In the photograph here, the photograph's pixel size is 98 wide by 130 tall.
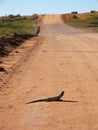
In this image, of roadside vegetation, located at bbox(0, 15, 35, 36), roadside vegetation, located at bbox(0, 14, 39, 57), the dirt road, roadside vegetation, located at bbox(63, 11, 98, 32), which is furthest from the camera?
roadside vegetation, located at bbox(63, 11, 98, 32)

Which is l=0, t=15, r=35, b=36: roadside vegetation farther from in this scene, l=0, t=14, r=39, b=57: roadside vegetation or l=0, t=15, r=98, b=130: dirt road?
l=0, t=15, r=98, b=130: dirt road

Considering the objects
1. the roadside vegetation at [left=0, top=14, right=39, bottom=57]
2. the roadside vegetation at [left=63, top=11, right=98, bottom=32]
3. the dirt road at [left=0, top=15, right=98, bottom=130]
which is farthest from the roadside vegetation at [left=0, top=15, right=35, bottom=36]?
the dirt road at [left=0, top=15, right=98, bottom=130]

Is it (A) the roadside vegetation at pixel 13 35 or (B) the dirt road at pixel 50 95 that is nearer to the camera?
(B) the dirt road at pixel 50 95

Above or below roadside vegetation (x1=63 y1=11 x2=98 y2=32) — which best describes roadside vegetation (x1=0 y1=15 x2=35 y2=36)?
above

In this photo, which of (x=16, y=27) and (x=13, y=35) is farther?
(x=16, y=27)

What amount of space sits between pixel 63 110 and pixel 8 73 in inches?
206

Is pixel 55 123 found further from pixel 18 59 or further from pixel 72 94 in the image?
pixel 18 59

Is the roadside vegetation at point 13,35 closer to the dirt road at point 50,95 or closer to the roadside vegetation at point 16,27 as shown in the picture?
the roadside vegetation at point 16,27

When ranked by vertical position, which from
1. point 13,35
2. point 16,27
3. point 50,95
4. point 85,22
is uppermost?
point 50,95

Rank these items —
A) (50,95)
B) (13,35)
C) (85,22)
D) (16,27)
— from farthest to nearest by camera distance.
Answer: (85,22) < (16,27) < (13,35) < (50,95)

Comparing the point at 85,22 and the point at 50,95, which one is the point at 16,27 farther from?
the point at 50,95

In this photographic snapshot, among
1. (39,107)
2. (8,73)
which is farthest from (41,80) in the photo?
(39,107)

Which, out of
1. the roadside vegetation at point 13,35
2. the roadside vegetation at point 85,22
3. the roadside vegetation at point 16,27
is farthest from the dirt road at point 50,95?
the roadside vegetation at point 85,22

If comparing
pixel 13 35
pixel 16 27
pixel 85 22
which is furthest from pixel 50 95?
pixel 85 22
